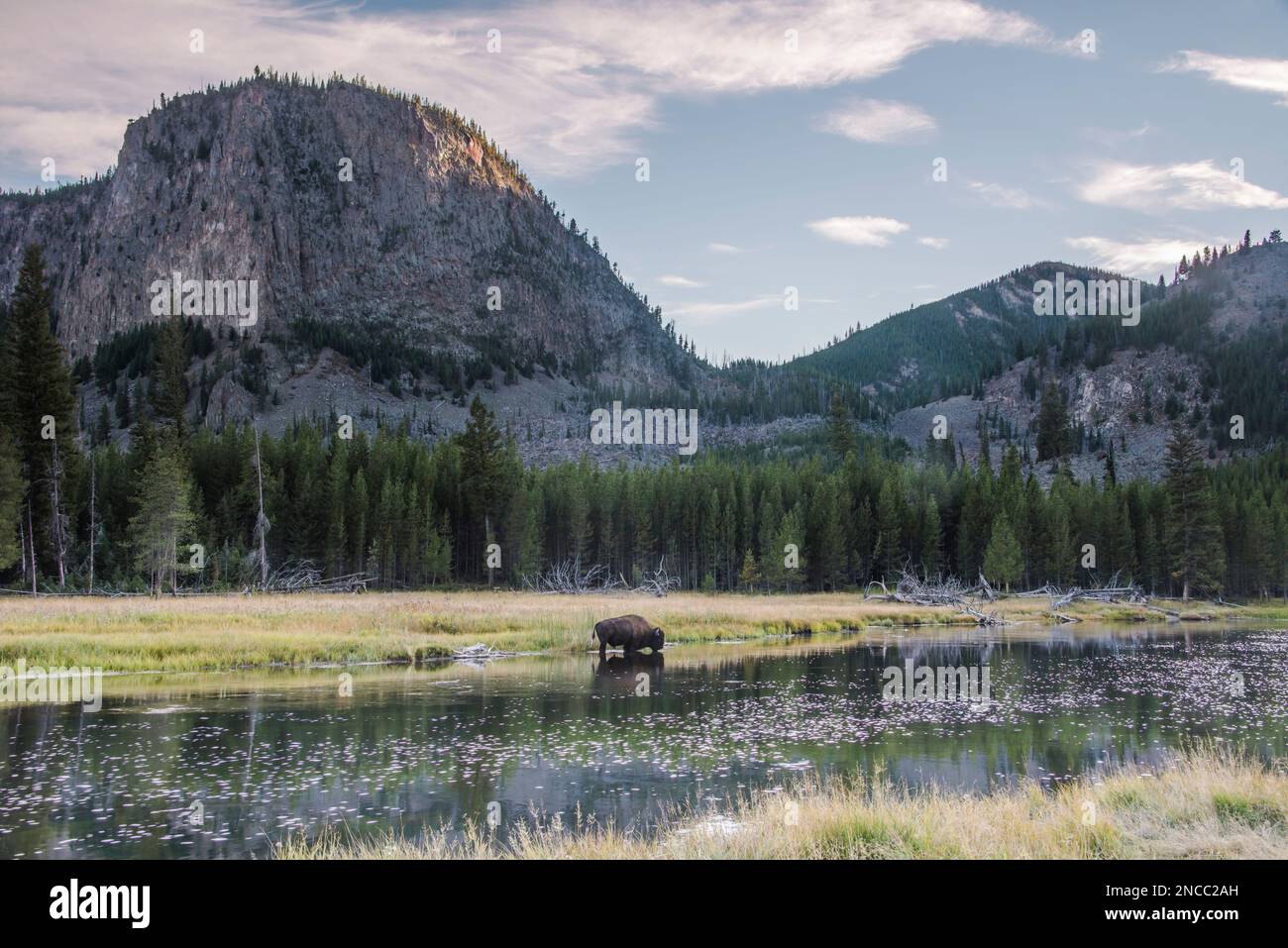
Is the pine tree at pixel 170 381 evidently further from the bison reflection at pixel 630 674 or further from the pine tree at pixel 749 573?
the bison reflection at pixel 630 674

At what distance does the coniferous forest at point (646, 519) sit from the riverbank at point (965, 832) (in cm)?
6284

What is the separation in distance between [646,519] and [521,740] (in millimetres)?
83432

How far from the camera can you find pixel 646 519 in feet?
351

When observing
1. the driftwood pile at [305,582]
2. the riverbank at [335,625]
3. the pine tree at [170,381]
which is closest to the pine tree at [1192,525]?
the riverbank at [335,625]

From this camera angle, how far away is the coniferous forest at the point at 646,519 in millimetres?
86625

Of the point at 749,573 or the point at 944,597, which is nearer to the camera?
the point at 944,597

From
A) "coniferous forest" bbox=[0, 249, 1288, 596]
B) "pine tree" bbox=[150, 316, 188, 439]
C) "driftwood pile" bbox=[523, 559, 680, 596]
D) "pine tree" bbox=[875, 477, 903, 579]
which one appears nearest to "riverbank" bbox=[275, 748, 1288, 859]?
"driftwood pile" bbox=[523, 559, 680, 596]

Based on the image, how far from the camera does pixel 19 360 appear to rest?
199ft

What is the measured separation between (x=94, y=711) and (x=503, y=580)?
75798 mm

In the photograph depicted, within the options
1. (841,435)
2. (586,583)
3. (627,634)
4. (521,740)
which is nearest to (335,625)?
(627,634)

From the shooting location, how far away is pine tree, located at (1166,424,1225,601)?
93375 mm

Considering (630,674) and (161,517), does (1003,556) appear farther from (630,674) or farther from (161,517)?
(161,517)

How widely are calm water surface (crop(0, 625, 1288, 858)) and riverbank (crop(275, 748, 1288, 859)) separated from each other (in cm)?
271
